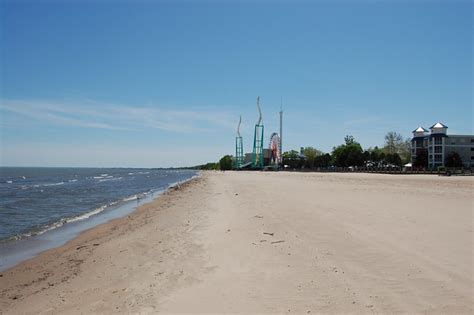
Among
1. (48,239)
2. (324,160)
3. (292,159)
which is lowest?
(48,239)

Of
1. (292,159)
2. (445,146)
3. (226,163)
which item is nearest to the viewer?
(445,146)

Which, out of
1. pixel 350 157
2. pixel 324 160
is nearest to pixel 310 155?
pixel 324 160

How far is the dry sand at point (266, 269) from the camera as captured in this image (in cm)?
569

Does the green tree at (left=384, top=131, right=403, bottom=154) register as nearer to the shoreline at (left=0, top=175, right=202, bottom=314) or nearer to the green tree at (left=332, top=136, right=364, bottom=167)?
the green tree at (left=332, top=136, right=364, bottom=167)

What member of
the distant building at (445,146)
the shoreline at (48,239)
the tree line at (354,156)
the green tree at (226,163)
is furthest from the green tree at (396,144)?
the shoreline at (48,239)

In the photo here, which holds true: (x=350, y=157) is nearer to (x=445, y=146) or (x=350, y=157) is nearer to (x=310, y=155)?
(x=445, y=146)

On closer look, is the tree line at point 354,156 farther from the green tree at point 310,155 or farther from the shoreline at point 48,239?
the shoreline at point 48,239

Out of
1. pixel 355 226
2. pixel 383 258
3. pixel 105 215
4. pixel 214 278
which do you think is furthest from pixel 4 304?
pixel 105 215

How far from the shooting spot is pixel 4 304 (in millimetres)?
7137

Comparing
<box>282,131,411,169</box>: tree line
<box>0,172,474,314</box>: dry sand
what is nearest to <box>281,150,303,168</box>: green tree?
<box>282,131,411,169</box>: tree line

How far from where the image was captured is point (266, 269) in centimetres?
732

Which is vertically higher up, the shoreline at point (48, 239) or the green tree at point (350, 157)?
the green tree at point (350, 157)

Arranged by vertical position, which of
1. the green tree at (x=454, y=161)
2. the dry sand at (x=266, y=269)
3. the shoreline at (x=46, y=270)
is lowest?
the shoreline at (x=46, y=270)

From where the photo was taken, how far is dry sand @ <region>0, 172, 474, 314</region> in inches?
224
